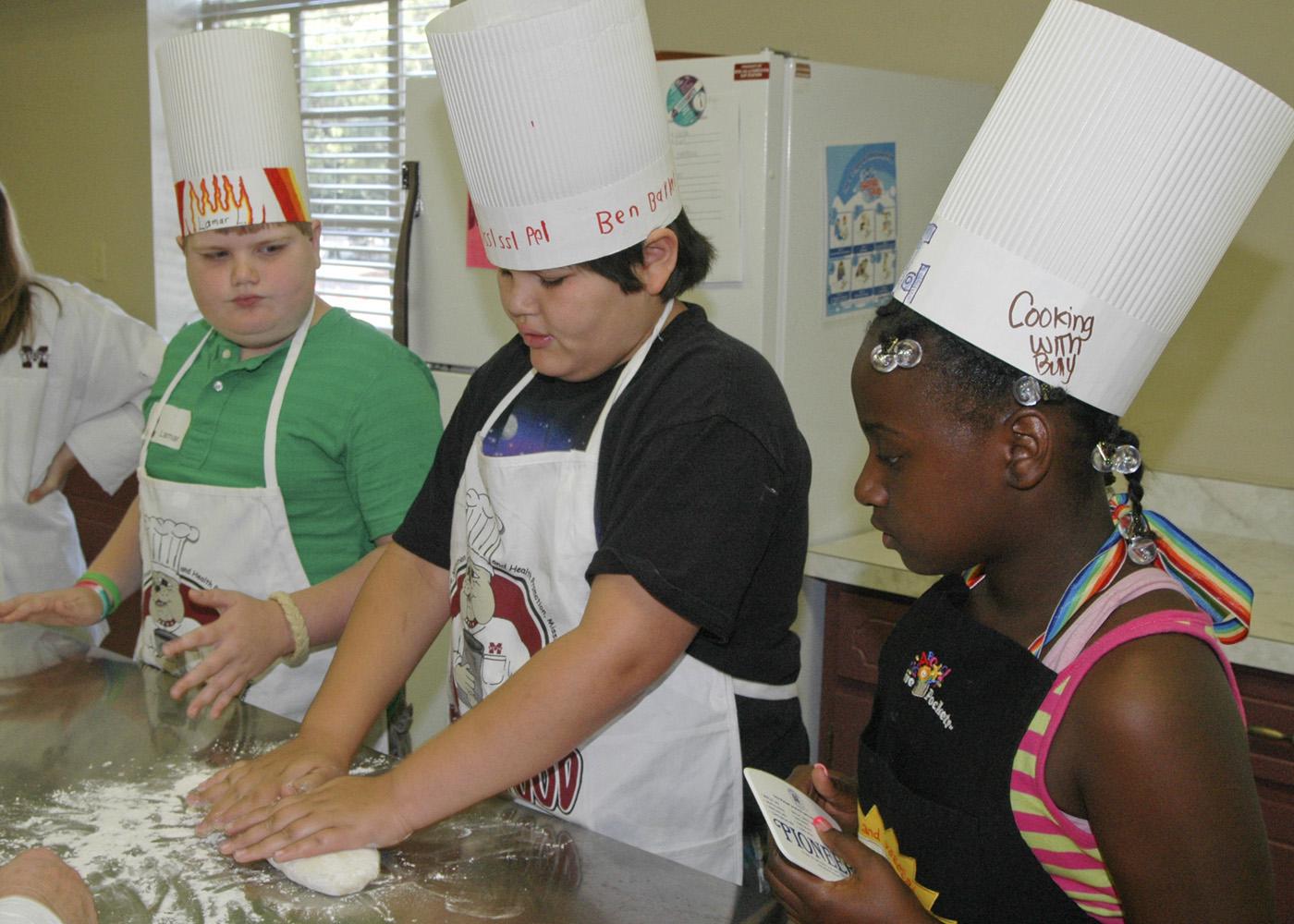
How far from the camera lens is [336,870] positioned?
0.80 meters

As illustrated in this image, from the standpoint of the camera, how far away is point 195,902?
0.79m

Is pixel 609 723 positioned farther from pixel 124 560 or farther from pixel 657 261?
pixel 124 560

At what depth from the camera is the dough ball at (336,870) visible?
790 mm

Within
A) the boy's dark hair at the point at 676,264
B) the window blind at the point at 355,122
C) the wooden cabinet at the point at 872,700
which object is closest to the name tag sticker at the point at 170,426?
the boy's dark hair at the point at 676,264

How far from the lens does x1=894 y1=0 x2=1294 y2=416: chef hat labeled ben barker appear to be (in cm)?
73

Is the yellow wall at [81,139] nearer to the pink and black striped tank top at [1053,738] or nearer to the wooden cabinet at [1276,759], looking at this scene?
the wooden cabinet at [1276,759]

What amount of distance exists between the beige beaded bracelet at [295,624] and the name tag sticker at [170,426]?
0.88 feet

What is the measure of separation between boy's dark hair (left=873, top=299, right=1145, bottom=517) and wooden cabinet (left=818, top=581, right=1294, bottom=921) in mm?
902

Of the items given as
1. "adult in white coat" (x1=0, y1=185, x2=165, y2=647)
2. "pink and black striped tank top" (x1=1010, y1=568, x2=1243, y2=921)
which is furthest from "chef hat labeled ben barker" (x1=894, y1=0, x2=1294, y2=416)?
"adult in white coat" (x1=0, y1=185, x2=165, y2=647)

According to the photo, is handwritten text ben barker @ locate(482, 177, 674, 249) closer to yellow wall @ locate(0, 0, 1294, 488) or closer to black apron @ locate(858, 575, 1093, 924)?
black apron @ locate(858, 575, 1093, 924)

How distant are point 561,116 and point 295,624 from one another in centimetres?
56

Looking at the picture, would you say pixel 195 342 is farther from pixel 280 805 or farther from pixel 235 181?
pixel 280 805

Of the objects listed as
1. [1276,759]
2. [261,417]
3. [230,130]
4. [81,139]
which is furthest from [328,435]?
[81,139]

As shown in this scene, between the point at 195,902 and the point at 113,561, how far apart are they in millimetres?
772
